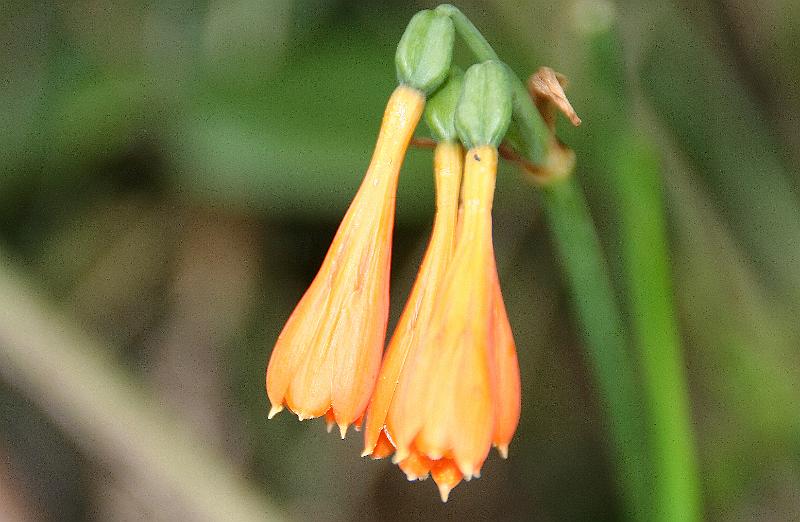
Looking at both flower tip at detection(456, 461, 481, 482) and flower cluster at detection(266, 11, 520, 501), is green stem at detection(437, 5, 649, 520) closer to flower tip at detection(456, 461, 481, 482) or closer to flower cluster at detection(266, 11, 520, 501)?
flower cluster at detection(266, 11, 520, 501)

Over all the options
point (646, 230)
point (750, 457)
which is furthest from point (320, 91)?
point (750, 457)

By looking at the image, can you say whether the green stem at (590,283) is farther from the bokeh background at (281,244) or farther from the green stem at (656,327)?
the bokeh background at (281,244)

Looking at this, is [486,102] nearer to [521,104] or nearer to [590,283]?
[521,104]

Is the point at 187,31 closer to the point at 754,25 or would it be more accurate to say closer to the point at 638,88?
the point at 638,88

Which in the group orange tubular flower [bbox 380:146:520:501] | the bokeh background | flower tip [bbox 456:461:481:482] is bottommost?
the bokeh background

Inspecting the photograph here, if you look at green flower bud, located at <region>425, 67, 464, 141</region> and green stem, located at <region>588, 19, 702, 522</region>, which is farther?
green stem, located at <region>588, 19, 702, 522</region>

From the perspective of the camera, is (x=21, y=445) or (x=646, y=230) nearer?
(x=646, y=230)

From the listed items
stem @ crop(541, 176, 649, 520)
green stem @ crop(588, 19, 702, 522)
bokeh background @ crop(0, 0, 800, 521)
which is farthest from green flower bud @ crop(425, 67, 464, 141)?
bokeh background @ crop(0, 0, 800, 521)
